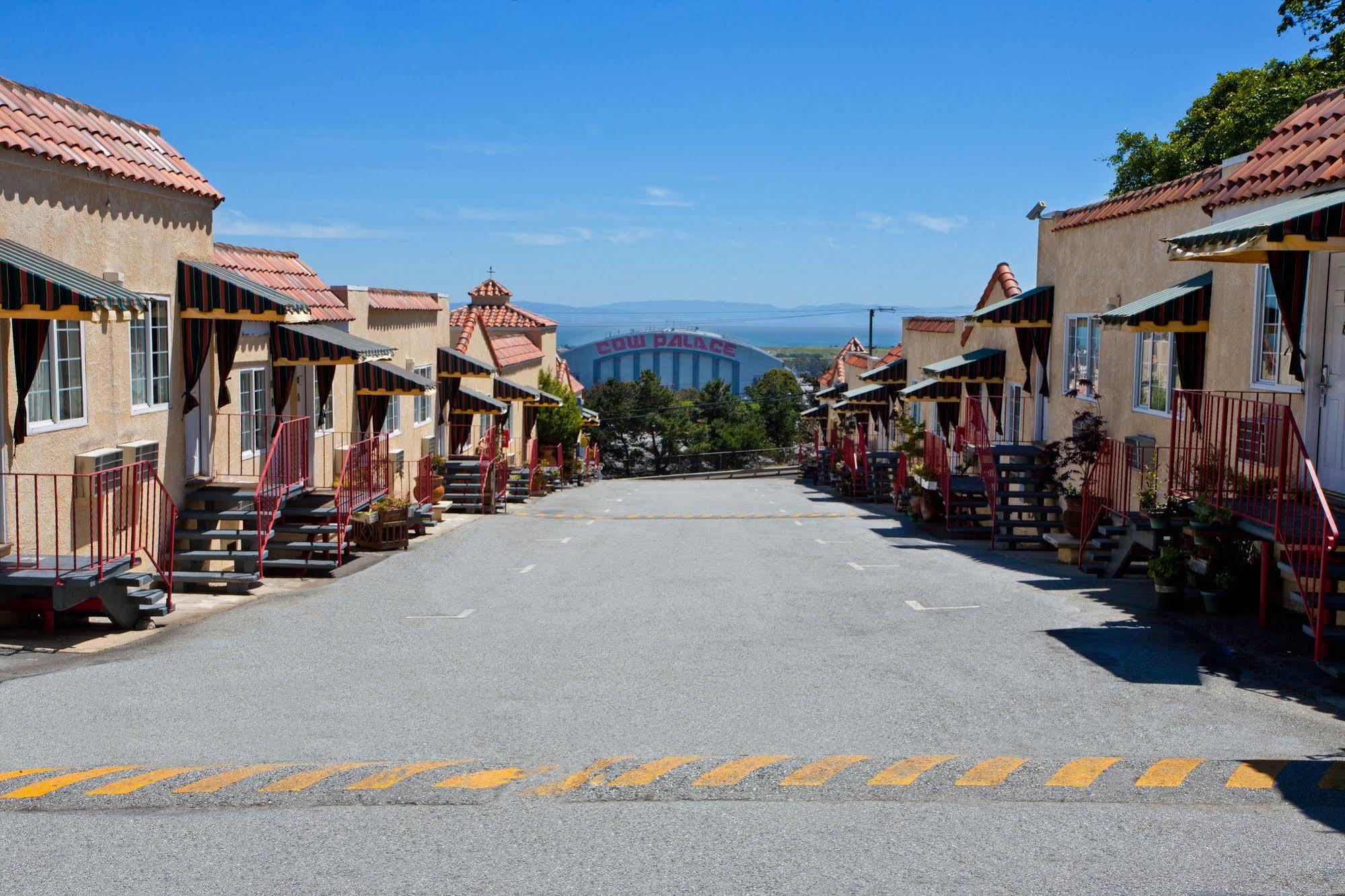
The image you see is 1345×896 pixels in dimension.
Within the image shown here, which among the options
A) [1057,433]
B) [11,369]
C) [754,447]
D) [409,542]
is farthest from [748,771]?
[754,447]

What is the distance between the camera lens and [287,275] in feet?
65.1

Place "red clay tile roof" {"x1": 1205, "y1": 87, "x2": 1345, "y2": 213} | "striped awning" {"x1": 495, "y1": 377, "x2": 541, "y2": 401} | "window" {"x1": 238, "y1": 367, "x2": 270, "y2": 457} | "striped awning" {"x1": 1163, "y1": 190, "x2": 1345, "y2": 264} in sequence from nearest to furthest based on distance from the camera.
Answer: "striped awning" {"x1": 1163, "y1": 190, "x2": 1345, "y2": 264}, "red clay tile roof" {"x1": 1205, "y1": 87, "x2": 1345, "y2": 213}, "window" {"x1": 238, "y1": 367, "x2": 270, "y2": 457}, "striped awning" {"x1": 495, "y1": 377, "x2": 541, "y2": 401}

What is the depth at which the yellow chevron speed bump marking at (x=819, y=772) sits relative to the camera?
6.74 meters

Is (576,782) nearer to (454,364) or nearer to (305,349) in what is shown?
(305,349)

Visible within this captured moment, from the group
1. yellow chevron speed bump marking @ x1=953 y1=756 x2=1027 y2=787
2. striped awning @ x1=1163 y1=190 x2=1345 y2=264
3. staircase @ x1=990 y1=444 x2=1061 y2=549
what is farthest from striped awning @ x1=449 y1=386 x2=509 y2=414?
yellow chevron speed bump marking @ x1=953 y1=756 x2=1027 y2=787

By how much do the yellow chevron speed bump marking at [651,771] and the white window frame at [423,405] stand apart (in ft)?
62.0

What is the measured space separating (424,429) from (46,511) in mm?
14791

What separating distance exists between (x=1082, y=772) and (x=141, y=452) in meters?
→ 10.5

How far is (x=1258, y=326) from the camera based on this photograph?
12.4 metres

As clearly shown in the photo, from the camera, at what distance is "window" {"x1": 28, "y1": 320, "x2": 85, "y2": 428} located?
37.9 ft


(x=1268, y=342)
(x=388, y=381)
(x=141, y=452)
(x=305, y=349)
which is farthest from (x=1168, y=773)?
(x=388, y=381)

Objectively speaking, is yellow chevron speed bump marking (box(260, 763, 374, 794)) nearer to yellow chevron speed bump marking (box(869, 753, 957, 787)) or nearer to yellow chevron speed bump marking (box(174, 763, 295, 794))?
yellow chevron speed bump marking (box(174, 763, 295, 794))

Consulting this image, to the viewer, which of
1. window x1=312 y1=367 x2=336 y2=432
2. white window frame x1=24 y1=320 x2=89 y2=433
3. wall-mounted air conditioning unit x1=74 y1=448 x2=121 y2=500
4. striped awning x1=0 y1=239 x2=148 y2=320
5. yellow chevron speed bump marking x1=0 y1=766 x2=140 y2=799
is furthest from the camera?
window x1=312 y1=367 x2=336 y2=432

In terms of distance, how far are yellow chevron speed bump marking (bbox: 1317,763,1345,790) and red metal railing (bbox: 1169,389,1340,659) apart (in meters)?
1.99
